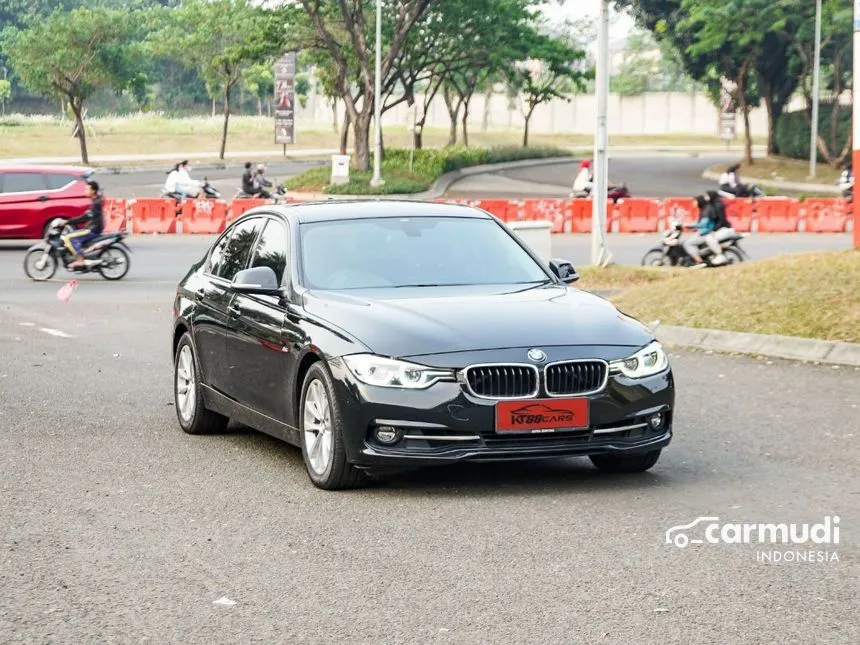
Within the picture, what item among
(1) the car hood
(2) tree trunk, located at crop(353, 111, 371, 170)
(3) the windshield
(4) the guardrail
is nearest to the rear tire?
(4) the guardrail

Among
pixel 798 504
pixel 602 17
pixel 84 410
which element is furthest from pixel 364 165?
pixel 798 504

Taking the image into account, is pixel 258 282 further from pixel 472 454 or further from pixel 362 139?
pixel 362 139

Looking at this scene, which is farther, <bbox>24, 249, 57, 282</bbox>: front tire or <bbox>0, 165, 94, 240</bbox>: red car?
<bbox>0, 165, 94, 240</bbox>: red car

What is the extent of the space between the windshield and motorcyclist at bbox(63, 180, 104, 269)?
53.6 ft

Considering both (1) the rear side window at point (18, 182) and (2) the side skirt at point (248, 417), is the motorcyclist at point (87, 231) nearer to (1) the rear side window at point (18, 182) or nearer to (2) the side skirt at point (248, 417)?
(1) the rear side window at point (18, 182)

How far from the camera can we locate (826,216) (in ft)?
118

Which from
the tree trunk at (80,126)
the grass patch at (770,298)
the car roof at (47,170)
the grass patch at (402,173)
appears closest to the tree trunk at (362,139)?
the grass patch at (402,173)

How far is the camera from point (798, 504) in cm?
791

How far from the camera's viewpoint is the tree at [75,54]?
2979 inches

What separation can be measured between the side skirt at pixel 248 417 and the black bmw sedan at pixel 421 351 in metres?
0.02

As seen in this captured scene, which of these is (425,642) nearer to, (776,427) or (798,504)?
(798,504)

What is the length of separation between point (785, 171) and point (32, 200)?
4095 cm

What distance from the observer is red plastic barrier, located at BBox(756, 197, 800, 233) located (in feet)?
120

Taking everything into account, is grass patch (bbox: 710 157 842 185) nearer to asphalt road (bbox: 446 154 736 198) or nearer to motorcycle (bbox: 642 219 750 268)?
asphalt road (bbox: 446 154 736 198)
